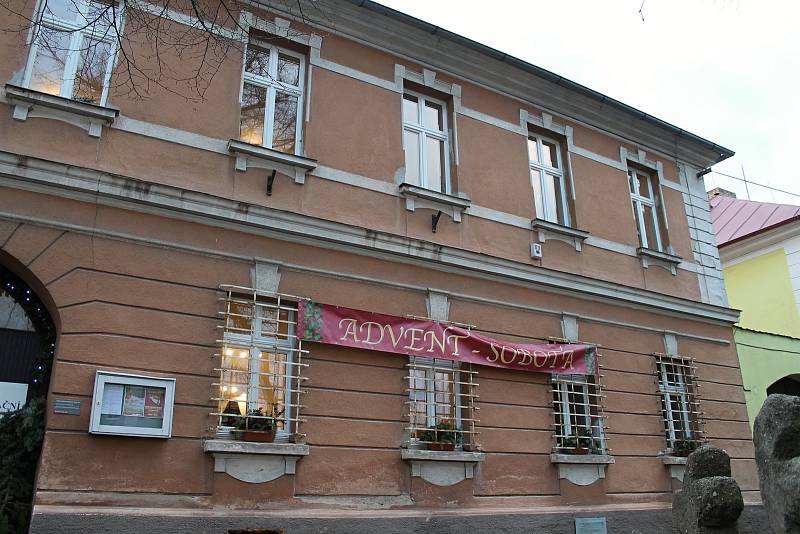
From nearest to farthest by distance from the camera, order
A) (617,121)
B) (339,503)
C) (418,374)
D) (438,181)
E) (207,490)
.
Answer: (207,490)
(339,503)
(418,374)
(438,181)
(617,121)

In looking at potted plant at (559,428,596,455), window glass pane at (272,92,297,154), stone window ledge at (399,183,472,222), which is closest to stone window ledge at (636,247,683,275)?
potted plant at (559,428,596,455)

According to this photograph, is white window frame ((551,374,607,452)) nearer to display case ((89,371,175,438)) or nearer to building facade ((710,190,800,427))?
display case ((89,371,175,438))

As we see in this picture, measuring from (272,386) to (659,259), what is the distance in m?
7.13

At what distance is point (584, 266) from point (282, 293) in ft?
16.1

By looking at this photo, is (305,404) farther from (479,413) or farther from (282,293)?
(479,413)

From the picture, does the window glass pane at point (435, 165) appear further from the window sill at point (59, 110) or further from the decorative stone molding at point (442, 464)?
the window sill at point (59, 110)

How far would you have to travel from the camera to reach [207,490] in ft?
21.7

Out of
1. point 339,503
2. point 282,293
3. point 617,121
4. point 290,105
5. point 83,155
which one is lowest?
point 339,503

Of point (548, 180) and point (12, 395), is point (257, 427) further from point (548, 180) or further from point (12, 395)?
point (548, 180)

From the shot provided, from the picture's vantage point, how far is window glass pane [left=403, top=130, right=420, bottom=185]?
9.34m

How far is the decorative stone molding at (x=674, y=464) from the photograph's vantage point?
390 inches

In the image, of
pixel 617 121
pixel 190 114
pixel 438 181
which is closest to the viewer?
pixel 190 114

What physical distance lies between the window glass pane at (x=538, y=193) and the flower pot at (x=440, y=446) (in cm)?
386

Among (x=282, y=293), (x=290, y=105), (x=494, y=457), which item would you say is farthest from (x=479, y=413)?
(x=290, y=105)
